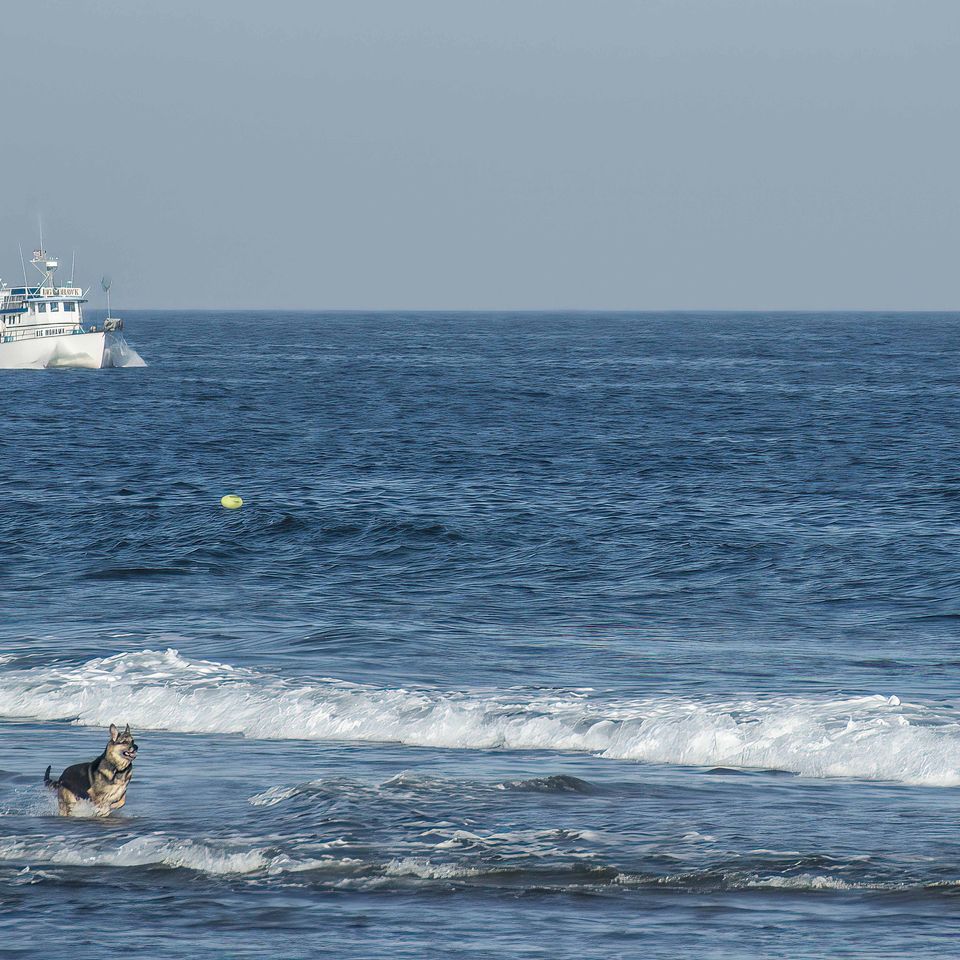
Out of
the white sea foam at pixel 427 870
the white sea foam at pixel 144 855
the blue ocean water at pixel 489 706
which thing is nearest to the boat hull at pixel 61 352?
the blue ocean water at pixel 489 706

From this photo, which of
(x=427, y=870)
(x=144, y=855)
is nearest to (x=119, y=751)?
(x=144, y=855)

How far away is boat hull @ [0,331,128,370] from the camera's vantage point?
11088cm

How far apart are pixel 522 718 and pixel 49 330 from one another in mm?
102339

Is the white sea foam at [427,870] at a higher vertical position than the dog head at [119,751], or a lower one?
lower

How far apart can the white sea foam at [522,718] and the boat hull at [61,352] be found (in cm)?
9771

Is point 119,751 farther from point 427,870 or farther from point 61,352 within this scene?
point 61,352

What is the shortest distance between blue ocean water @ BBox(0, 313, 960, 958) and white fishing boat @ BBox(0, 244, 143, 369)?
67732 mm

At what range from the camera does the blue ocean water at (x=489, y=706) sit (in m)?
10.1

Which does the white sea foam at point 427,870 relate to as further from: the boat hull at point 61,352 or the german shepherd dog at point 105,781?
the boat hull at point 61,352

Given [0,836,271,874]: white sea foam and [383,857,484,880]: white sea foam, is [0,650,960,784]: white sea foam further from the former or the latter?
[0,836,271,874]: white sea foam

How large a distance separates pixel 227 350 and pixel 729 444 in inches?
4134

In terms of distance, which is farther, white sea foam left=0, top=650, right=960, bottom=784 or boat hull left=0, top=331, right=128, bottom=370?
boat hull left=0, top=331, right=128, bottom=370

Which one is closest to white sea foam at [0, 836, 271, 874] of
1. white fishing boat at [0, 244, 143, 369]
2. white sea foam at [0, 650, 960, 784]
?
white sea foam at [0, 650, 960, 784]

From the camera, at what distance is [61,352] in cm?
11238
